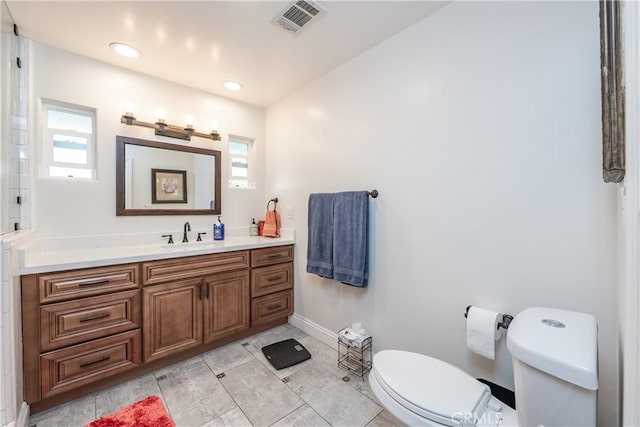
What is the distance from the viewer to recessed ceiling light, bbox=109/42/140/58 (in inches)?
74.9

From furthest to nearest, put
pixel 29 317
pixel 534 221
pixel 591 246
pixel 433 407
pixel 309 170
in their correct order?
1. pixel 309 170
2. pixel 29 317
3. pixel 534 221
4. pixel 591 246
5. pixel 433 407

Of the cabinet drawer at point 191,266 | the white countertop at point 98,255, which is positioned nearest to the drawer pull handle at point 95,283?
the white countertop at point 98,255

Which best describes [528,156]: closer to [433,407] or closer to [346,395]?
[433,407]

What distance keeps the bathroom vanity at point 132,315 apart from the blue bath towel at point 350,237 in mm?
783

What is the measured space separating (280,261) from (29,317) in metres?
1.68

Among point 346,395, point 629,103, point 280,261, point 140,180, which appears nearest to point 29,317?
point 140,180

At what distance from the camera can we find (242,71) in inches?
89.9

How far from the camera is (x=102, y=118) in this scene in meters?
2.13

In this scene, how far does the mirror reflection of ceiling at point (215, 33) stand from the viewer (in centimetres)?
157

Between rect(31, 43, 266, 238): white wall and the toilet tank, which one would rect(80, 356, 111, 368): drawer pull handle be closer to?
rect(31, 43, 266, 238): white wall

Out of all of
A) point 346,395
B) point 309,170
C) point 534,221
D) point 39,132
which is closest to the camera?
point 534,221

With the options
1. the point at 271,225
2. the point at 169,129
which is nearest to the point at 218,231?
the point at 271,225

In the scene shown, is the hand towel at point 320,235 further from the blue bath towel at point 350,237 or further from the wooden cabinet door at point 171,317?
the wooden cabinet door at point 171,317

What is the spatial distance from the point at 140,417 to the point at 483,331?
6.34 ft
